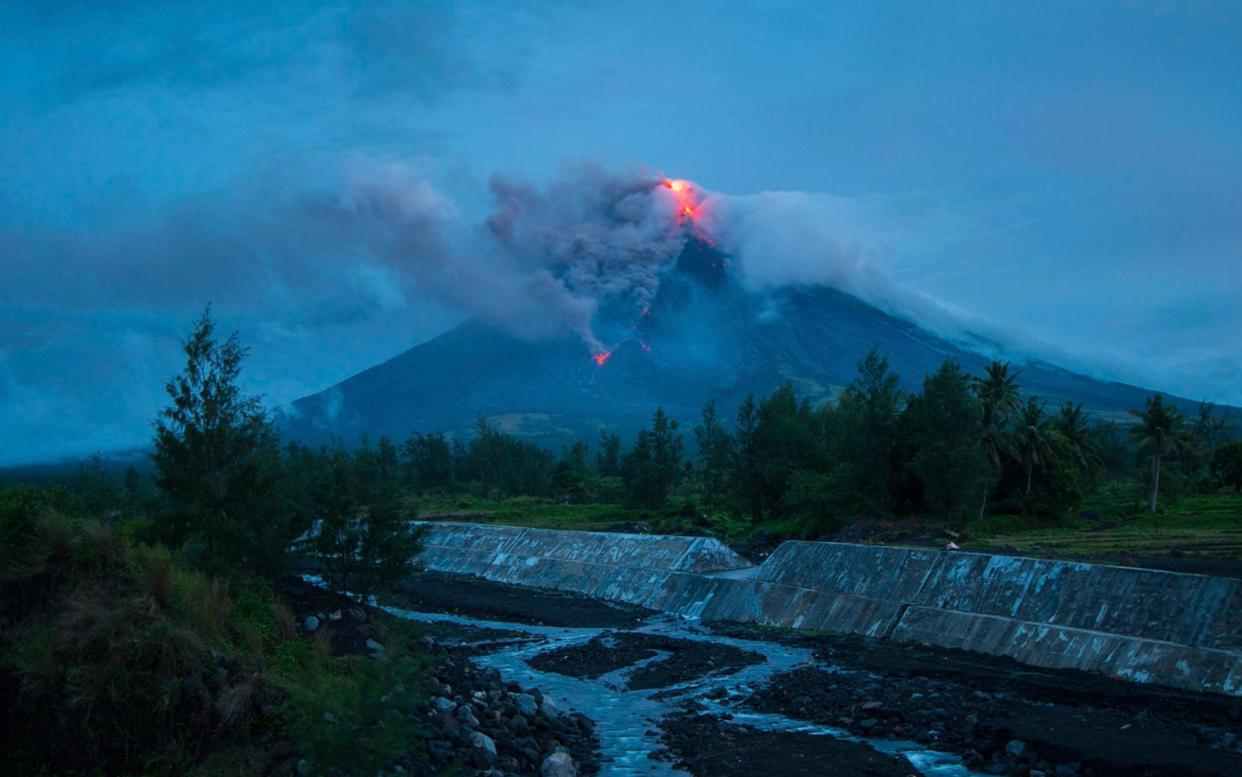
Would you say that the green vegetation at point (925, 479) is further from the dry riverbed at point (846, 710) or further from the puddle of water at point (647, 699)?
the puddle of water at point (647, 699)

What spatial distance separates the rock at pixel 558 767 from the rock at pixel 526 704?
244 centimetres

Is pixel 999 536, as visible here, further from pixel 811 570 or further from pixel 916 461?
pixel 811 570

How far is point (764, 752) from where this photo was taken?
18062 mm

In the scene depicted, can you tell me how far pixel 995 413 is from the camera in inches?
2183

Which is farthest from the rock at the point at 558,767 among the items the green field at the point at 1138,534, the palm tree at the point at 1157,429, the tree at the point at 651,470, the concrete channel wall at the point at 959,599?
the tree at the point at 651,470

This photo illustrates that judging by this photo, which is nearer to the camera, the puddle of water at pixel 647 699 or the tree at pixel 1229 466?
the puddle of water at pixel 647 699

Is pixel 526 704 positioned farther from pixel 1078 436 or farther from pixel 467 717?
pixel 1078 436

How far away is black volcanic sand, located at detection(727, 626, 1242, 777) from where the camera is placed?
1598 centimetres

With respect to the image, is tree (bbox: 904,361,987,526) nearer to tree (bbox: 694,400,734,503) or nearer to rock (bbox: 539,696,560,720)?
tree (bbox: 694,400,734,503)

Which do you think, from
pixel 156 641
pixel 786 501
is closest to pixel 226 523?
pixel 156 641

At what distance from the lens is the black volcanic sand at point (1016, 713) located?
15984 mm

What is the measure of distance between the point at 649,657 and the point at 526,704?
30.3 feet

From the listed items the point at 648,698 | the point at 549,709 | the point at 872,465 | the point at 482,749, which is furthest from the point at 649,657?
the point at 872,465

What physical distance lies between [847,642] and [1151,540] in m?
18.3
